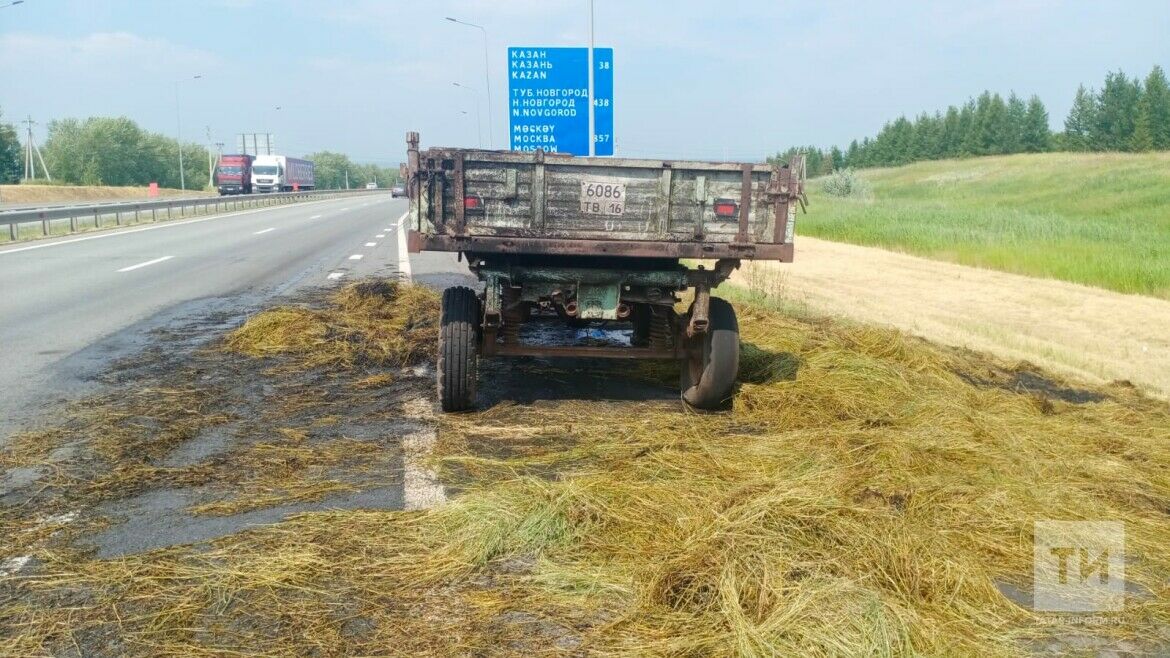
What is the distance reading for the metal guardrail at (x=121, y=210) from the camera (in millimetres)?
24720

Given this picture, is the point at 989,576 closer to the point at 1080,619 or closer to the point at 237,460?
the point at 1080,619

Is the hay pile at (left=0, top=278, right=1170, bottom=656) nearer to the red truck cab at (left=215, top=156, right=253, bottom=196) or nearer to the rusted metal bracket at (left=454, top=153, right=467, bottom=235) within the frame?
the rusted metal bracket at (left=454, top=153, right=467, bottom=235)

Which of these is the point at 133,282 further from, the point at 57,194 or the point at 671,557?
the point at 57,194

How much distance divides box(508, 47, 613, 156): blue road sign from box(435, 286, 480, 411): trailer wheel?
43.3ft

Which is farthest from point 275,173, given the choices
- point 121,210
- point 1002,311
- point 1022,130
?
point 1022,130

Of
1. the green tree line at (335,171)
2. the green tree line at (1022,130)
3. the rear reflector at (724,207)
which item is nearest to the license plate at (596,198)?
the rear reflector at (724,207)

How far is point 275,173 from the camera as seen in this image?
74062 millimetres

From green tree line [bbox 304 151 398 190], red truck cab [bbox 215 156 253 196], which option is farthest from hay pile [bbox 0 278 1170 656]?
green tree line [bbox 304 151 398 190]

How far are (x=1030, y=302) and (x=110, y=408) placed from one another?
596 inches

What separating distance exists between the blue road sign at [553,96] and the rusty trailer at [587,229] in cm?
1324

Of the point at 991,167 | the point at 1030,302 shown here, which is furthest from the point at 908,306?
the point at 991,167

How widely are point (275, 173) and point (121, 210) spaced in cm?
4529

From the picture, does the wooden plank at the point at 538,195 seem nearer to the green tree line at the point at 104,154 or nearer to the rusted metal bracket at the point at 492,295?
the rusted metal bracket at the point at 492,295

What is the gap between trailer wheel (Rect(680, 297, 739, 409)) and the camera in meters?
7.15
